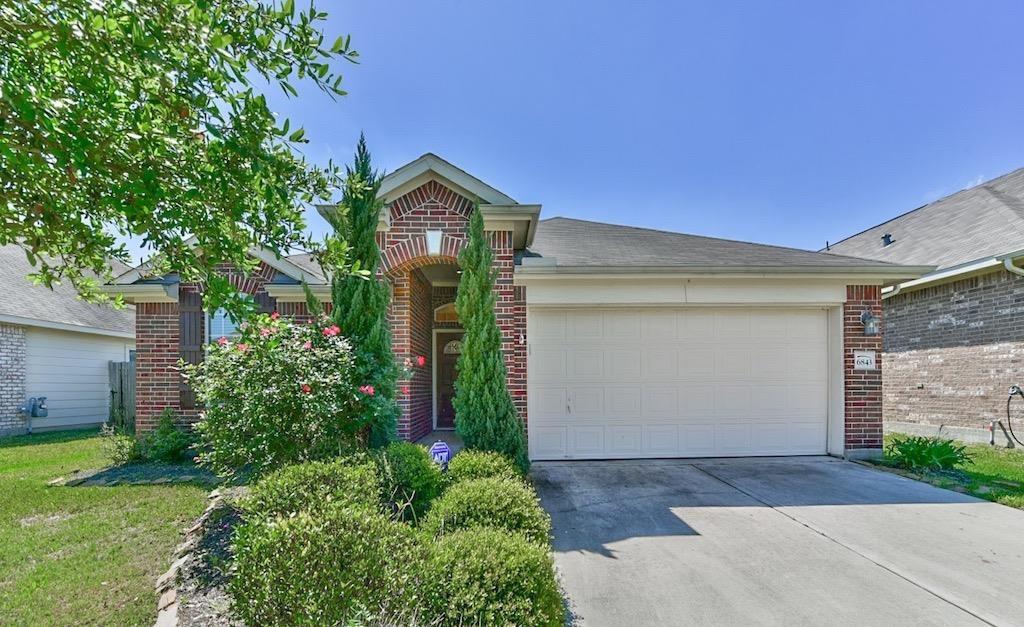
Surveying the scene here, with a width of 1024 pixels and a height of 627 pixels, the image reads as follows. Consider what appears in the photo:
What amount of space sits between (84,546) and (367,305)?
3438 mm

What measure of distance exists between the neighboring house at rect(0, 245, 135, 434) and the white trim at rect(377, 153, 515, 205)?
9.75 m

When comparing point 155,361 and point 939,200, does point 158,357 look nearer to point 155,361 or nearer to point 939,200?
point 155,361

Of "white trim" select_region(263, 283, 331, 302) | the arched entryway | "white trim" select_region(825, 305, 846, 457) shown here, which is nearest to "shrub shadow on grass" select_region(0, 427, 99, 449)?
"white trim" select_region(263, 283, 331, 302)

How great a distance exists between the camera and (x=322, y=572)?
2.41 meters

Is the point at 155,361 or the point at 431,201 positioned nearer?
the point at 431,201

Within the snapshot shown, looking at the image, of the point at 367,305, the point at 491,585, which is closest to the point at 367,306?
the point at 367,305

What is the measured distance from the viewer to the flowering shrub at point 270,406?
4.83 metres

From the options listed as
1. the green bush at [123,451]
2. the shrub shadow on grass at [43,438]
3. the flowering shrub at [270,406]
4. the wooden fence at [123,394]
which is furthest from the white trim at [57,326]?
the flowering shrub at [270,406]

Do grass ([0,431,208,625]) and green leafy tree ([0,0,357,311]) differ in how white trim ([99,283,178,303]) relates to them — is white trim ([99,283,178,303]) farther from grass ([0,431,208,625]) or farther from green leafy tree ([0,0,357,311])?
green leafy tree ([0,0,357,311])

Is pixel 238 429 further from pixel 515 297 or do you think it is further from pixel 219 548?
pixel 515 297

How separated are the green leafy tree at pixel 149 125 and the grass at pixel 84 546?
2.32m

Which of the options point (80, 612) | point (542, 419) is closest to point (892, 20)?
point (542, 419)

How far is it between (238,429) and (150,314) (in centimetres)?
489

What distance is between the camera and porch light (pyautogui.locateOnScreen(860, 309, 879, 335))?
762 cm
